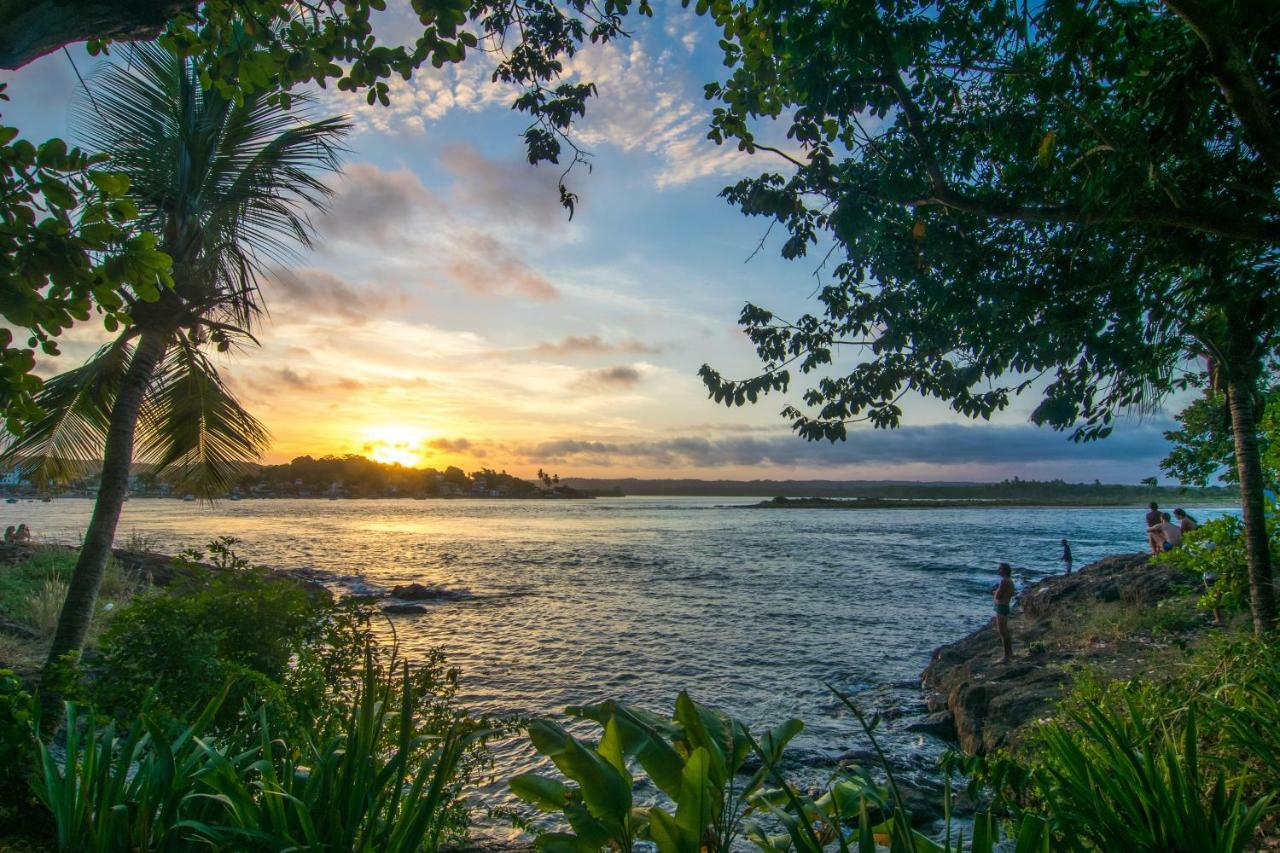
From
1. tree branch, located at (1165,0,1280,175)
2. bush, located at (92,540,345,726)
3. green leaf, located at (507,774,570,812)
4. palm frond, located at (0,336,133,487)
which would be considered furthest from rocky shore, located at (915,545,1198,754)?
palm frond, located at (0,336,133,487)

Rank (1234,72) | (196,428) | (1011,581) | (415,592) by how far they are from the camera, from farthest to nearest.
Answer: (415,592) → (1011,581) → (196,428) → (1234,72)

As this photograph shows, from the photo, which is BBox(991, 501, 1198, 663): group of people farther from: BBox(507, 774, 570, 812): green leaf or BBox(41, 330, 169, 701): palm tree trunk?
BBox(41, 330, 169, 701): palm tree trunk

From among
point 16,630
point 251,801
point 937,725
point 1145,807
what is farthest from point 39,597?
point 1145,807

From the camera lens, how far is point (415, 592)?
22.1 meters

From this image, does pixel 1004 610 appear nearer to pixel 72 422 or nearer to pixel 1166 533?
pixel 1166 533

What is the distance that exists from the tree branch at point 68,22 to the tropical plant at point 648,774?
120 inches

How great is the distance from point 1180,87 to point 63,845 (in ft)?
22.9

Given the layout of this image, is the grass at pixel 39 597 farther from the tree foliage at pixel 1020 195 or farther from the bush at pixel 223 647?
the tree foliage at pixel 1020 195

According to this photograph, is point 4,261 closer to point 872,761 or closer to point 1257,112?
point 1257,112

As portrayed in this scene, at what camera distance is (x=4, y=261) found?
72.9 inches

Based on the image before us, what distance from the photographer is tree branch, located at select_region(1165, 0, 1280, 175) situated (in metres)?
3.24

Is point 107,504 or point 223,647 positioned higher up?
point 107,504

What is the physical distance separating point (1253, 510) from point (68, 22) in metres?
9.19

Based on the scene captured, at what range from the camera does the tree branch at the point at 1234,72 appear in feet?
10.6
